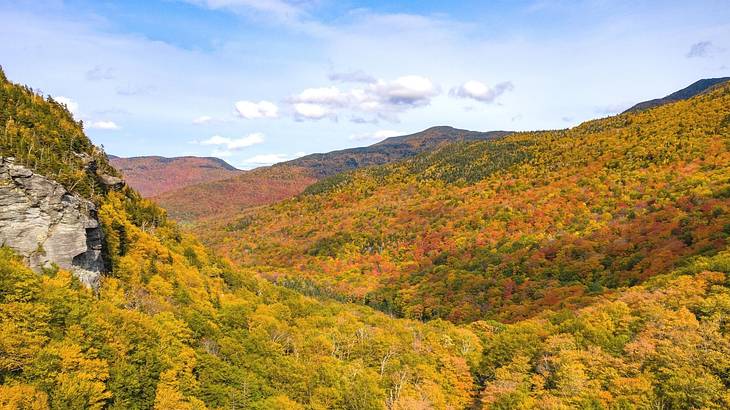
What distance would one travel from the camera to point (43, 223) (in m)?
41.3

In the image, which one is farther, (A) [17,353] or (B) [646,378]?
(B) [646,378]

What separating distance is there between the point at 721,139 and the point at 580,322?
17067 centimetres

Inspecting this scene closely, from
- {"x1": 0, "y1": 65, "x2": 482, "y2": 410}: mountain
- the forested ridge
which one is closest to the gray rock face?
{"x1": 0, "y1": 65, "x2": 482, "y2": 410}: mountain

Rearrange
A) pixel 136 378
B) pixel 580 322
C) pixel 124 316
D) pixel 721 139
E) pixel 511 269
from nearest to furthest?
pixel 136 378 < pixel 124 316 < pixel 580 322 < pixel 511 269 < pixel 721 139

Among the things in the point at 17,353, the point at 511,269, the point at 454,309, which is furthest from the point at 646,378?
the point at 511,269

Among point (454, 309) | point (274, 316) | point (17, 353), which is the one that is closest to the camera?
point (17, 353)

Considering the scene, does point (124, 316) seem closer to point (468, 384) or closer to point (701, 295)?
point (468, 384)

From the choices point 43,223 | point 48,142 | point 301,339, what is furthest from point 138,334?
point 48,142

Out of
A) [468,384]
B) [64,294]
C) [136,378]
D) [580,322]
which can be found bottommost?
[468,384]

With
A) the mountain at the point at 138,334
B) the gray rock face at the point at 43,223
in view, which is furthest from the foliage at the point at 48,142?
the gray rock face at the point at 43,223

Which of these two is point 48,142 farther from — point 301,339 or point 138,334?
point 301,339

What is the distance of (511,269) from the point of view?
14425cm

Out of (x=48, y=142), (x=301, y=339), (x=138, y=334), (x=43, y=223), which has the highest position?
(x=48, y=142)

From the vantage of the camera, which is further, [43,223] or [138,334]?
[43,223]
